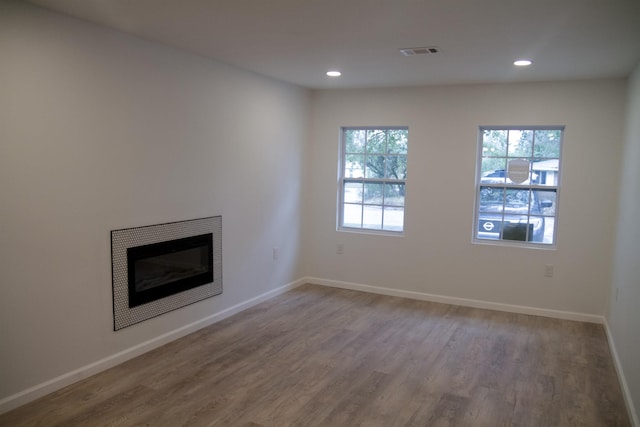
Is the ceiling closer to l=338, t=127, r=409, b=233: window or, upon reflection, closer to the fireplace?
l=338, t=127, r=409, b=233: window

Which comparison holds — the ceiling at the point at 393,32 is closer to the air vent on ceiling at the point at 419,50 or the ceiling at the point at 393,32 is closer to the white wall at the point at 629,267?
the air vent on ceiling at the point at 419,50

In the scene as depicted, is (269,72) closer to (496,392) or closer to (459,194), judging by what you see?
(459,194)

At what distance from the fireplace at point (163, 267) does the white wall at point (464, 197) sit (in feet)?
6.32

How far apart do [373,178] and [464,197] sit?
3.71 feet

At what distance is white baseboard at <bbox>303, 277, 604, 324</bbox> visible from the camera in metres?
4.86

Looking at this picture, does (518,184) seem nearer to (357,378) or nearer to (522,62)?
(522,62)

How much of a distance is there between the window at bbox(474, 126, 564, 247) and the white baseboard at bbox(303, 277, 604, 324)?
70cm

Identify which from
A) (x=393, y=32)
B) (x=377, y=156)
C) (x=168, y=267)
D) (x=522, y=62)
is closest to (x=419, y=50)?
(x=393, y=32)

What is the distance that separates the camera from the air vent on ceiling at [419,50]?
142 inches

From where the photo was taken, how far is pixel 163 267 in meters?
3.90

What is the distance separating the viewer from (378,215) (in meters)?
5.83

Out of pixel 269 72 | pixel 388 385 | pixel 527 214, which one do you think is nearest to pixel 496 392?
pixel 388 385

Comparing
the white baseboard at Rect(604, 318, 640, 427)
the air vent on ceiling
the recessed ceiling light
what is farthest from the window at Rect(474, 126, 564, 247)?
the air vent on ceiling

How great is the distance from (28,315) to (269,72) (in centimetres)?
303
